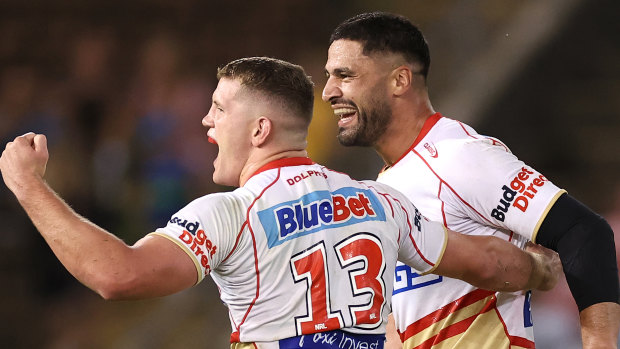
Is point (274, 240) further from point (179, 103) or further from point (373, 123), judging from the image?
point (179, 103)

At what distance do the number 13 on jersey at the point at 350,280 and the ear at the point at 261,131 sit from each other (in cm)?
44

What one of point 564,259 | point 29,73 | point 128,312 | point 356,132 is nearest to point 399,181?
point 356,132

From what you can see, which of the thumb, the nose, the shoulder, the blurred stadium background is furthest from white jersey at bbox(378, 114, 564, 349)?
the blurred stadium background

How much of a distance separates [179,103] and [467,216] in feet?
16.7

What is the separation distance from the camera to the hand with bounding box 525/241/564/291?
346 centimetres

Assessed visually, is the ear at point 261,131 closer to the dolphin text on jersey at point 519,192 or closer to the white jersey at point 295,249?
the white jersey at point 295,249

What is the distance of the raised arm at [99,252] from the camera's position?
2.33 metres

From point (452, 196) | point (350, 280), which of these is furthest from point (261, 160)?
point (452, 196)

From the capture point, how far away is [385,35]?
4.08 m

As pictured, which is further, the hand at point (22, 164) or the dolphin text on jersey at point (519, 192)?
the dolphin text on jersey at point (519, 192)

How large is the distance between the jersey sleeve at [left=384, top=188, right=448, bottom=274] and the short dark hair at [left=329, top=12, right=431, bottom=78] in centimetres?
121

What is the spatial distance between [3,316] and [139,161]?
69.0 inches

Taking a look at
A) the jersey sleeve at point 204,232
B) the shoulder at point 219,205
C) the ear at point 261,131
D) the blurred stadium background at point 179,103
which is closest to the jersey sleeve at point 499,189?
the ear at point 261,131

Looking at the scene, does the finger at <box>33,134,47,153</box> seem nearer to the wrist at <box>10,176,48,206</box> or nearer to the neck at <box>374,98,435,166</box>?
the wrist at <box>10,176,48,206</box>
